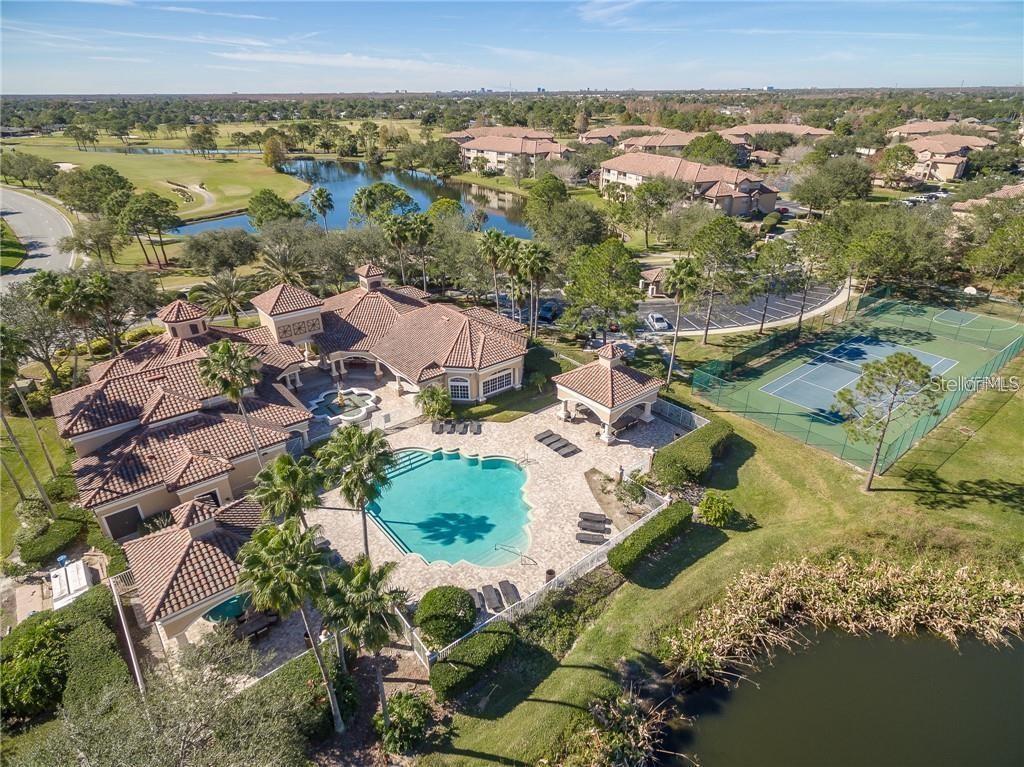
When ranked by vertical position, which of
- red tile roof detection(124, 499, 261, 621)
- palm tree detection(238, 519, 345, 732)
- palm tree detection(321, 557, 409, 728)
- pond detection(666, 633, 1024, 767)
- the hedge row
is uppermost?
palm tree detection(238, 519, 345, 732)

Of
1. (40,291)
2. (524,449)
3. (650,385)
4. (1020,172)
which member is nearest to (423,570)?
(524,449)

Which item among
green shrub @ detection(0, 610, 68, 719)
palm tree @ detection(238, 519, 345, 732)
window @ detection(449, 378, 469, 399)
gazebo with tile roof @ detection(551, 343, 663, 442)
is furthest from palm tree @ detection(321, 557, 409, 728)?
window @ detection(449, 378, 469, 399)

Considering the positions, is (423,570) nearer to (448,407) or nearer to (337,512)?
(337,512)

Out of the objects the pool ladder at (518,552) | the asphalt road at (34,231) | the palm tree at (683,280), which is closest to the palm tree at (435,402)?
the pool ladder at (518,552)

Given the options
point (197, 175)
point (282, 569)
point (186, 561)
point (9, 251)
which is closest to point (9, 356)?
point (186, 561)

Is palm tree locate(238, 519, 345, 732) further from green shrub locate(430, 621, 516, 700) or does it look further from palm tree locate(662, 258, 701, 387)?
palm tree locate(662, 258, 701, 387)

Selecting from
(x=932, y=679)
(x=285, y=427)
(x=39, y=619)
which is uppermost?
(x=285, y=427)
